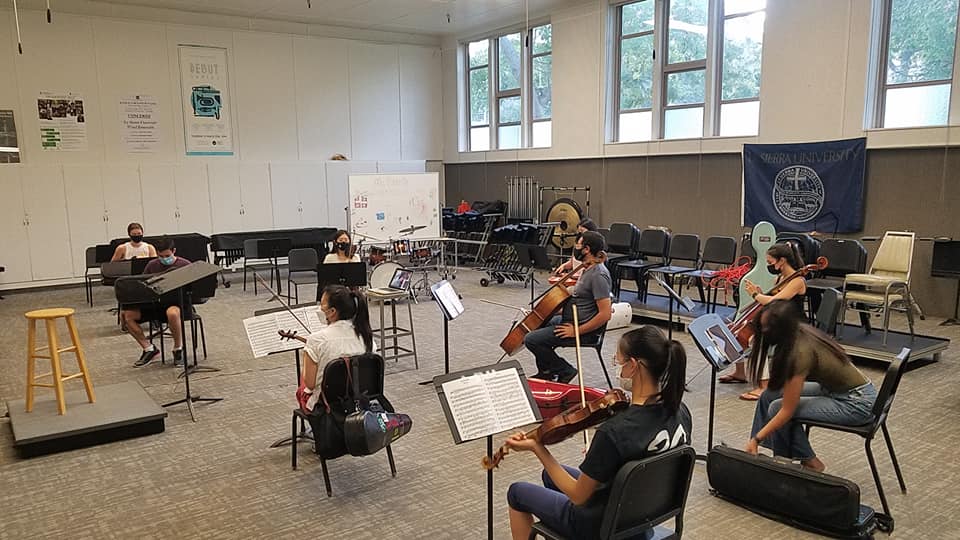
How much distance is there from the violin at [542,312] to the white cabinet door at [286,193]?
27.9ft

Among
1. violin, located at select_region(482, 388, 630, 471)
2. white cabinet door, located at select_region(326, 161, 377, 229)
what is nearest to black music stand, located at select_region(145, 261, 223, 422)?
violin, located at select_region(482, 388, 630, 471)

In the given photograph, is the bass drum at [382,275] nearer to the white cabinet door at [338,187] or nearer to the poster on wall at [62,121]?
the white cabinet door at [338,187]

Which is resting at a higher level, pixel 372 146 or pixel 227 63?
pixel 227 63

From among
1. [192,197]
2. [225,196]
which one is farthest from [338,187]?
[192,197]

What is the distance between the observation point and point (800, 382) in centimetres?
328

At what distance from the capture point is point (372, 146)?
544 inches

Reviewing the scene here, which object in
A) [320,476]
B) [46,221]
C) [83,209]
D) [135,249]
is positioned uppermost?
[83,209]

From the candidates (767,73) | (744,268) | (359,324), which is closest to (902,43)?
(767,73)

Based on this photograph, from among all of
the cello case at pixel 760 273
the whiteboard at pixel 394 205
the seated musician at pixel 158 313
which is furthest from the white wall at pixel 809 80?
the seated musician at pixel 158 313

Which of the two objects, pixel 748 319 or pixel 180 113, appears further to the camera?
pixel 180 113

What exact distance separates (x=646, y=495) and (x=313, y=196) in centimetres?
1147

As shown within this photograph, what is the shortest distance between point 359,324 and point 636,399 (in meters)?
1.88

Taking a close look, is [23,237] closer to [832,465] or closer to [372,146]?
[372,146]

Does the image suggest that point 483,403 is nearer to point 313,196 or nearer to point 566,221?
point 566,221
